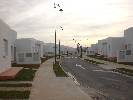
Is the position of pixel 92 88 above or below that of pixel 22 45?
below

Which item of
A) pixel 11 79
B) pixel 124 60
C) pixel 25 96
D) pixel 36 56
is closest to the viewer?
pixel 25 96

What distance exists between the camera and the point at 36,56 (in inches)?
2202

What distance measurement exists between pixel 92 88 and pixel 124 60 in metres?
40.0

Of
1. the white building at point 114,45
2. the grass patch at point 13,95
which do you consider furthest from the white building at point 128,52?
the grass patch at point 13,95

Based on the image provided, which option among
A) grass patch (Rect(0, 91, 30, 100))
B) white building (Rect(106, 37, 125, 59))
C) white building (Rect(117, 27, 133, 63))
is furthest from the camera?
white building (Rect(106, 37, 125, 59))

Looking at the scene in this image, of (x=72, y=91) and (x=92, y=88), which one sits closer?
(x=72, y=91)

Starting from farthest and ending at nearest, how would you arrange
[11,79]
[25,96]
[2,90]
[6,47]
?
[6,47] → [11,79] → [2,90] → [25,96]

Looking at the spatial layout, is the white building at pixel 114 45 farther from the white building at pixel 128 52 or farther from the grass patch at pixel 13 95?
the grass patch at pixel 13 95

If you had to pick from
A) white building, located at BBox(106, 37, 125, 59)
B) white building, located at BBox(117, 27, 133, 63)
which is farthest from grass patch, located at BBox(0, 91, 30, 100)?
white building, located at BBox(106, 37, 125, 59)

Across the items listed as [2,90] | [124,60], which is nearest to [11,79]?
[2,90]

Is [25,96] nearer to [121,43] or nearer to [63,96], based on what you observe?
[63,96]

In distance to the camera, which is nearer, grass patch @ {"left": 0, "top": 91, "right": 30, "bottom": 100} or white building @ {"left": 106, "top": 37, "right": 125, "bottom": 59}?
grass patch @ {"left": 0, "top": 91, "right": 30, "bottom": 100}

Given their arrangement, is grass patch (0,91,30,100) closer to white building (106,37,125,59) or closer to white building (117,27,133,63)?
white building (117,27,133,63)

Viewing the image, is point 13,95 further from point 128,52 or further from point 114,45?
point 114,45
